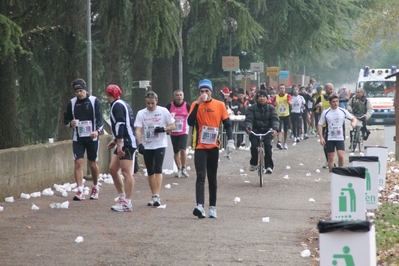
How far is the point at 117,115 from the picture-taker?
14.1 m

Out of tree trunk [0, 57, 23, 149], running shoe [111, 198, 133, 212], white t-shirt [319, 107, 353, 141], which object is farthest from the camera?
white t-shirt [319, 107, 353, 141]

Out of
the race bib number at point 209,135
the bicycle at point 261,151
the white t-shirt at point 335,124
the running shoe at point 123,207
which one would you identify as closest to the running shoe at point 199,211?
the race bib number at point 209,135

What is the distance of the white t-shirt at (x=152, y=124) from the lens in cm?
1477

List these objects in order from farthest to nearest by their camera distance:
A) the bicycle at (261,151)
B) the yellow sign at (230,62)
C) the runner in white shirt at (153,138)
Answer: the yellow sign at (230,62) < the bicycle at (261,151) < the runner in white shirt at (153,138)

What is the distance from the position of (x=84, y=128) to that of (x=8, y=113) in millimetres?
5156

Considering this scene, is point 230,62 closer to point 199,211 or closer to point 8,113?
point 8,113

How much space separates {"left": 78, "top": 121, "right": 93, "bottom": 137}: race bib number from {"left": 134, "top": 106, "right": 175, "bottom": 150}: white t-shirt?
2.95 ft

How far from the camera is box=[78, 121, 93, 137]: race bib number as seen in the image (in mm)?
15523

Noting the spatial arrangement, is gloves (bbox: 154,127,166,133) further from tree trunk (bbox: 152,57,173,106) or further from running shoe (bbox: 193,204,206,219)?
tree trunk (bbox: 152,57,173,106)

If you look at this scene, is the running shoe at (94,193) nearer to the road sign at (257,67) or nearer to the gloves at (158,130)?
the gloves at (158,130)

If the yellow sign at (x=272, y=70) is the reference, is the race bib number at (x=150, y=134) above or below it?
below

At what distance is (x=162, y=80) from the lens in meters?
32.5

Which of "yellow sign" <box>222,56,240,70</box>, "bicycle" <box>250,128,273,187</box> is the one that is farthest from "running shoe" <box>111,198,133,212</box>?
"yellow sign" <box>222,56,240,70</box>

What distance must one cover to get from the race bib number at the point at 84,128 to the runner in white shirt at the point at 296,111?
58.6ft
